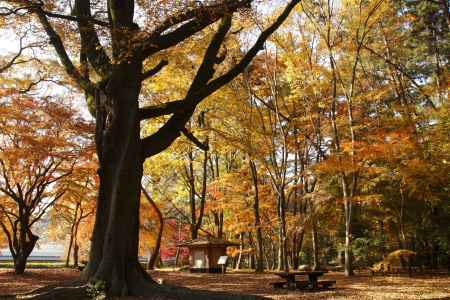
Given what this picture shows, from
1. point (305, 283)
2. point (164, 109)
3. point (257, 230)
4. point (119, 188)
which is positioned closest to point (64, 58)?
point (164, 109)

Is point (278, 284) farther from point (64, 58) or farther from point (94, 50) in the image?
point (64, 58)

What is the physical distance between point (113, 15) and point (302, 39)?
38.0 ft

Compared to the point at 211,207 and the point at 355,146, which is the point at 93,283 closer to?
the point at 355,146

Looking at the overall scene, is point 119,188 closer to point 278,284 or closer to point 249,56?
point 249,56

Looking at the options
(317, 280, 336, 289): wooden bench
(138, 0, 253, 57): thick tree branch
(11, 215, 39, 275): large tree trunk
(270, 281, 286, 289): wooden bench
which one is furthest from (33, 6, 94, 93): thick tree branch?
(11, 215, 39, 275): large tree trunk

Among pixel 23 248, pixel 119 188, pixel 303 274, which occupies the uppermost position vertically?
pixel 119 188

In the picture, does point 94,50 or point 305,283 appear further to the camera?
point 305,283

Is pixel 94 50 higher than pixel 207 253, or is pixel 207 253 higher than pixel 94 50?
pixel 94 50

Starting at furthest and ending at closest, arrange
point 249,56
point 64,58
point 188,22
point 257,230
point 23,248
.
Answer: point 257,230 → point 23,248 → point 64,58 → point 249,56 → point 188,22

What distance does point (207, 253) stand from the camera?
70.4 ft

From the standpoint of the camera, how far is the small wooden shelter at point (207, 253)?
2127 centimetres

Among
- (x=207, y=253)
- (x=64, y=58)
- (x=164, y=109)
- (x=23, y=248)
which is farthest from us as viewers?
(x=207, y=253)

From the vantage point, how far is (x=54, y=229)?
3266 centimetres

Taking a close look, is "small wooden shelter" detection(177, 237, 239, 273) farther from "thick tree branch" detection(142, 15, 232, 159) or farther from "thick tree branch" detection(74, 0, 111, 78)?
"thick tree branch" detection(74, 0, 111, 78)
